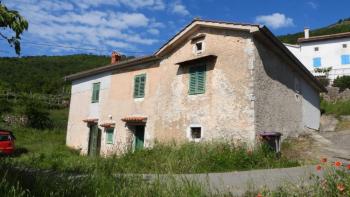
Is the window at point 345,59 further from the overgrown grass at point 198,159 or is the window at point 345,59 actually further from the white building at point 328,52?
the overgrown grass at point 198,159

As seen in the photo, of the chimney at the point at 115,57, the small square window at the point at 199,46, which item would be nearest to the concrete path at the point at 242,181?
the small square window at the point at 199,46

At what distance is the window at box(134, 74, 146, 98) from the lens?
16.9 meters

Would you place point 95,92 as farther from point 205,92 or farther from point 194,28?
point 205,92

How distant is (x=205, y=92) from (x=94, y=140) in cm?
841

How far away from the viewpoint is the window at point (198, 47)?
14752 mm

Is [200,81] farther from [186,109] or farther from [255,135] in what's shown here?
[255,135]

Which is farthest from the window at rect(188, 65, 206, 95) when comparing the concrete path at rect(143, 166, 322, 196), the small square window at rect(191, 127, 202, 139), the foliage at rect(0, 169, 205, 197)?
the foliage at rect(0, 169, 205, 197)

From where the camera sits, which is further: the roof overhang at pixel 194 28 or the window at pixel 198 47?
the window at pixel 198 47

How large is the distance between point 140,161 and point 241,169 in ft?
10.5

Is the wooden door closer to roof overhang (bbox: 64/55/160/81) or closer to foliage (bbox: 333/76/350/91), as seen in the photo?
roof overhang (bbox: 64/55/160/81)

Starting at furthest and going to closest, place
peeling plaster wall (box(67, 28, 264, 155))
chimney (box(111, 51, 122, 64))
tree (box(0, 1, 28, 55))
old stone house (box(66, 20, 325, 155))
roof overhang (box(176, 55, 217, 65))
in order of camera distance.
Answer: chimney (box(111, 51, 122, 64)) < roof overhang (box(176, 55, 217, 65)) < old stone house (box(66, 20, 325, 155)) < peeling plaster wall (box(67, 28, 264, 155)) < tree (box(0, 1, 28, 55))

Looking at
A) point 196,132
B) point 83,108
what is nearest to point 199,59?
point 196,132

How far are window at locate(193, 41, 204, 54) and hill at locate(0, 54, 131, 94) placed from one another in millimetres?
29736

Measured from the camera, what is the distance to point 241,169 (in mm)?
10414
